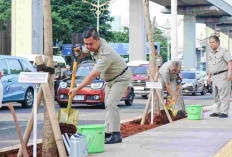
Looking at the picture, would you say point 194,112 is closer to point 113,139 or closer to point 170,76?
point 170,76

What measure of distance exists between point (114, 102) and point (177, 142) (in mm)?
1177

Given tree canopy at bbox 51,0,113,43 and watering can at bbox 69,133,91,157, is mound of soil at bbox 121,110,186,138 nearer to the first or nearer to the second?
watering can at bbox 69,133,91,157

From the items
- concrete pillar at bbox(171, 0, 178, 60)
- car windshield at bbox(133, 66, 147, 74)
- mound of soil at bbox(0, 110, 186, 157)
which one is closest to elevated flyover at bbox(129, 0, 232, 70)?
concrete pillar at bbox(171, 0, 178, 60)

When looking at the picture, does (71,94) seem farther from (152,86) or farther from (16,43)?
(16,43)

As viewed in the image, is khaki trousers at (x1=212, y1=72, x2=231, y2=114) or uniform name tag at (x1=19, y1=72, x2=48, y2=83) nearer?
uniform name tag at (x1=19, y1=72, x2=48, y2=83)

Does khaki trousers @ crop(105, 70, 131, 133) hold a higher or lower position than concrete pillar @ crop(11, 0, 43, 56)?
lower

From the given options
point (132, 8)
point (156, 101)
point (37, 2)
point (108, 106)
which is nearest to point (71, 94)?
point (108, 106)

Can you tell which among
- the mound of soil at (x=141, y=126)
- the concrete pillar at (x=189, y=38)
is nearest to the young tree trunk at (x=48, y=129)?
the mound of soil at (x=141, y=126)

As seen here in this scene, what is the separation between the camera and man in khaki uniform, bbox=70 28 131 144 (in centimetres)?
712

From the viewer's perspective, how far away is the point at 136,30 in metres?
47.5

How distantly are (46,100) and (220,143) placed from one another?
2.95 meters

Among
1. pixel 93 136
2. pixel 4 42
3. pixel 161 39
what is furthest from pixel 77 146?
pixel 161 39

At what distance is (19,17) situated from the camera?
37.5m

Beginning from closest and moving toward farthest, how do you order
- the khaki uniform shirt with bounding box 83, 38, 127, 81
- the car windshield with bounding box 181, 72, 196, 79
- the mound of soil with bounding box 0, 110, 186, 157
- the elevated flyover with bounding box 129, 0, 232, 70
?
the mound of soil with bounding box 0, 110, 186, 157, the khaki uniform shirt with bounding box 83, 38, 127, 81, the car windshield with bounding box 181, 72, 196, 79, the elevated flyover with bounding box 129, 0, 232, 70
